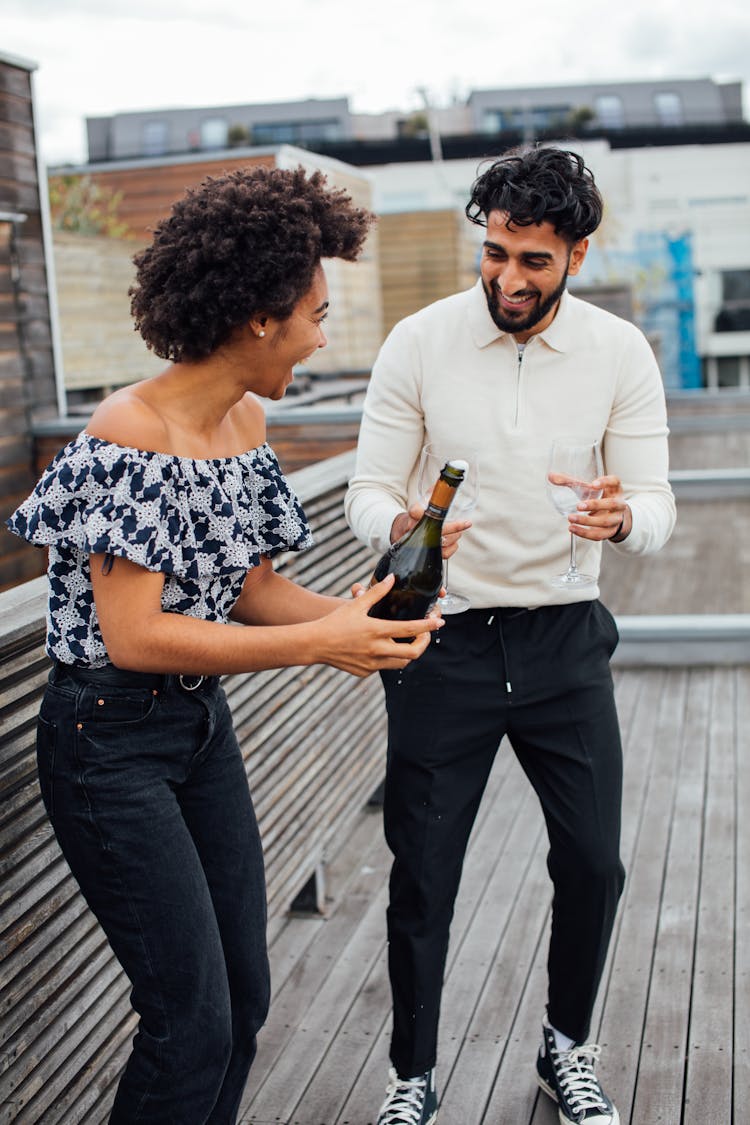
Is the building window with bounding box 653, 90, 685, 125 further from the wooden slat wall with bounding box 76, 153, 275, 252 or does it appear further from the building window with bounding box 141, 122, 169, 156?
the wooden slat wall with bounding box 76, 153, 275, 252

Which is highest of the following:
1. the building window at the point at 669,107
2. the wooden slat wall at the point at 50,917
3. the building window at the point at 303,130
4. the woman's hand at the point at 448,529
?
the building window at the point at 669,107

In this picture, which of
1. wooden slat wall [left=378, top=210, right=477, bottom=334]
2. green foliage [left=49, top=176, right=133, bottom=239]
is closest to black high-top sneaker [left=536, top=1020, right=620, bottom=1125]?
green foliage [left=49, top=176, right=133, bottom=239]

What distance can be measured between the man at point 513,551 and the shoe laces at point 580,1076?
0.02m

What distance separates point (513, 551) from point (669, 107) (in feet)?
154

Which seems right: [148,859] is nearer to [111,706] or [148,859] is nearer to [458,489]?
[111,706]

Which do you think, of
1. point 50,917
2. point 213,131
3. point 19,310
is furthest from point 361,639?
point 213,131

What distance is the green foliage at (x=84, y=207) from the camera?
10.8m

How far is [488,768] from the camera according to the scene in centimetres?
234

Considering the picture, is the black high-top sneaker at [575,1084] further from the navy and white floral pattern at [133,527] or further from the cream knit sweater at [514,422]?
the navy and white floral pattern at [133,527]

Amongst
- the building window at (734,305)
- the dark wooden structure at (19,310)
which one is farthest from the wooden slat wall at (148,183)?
the building window at (734,305)

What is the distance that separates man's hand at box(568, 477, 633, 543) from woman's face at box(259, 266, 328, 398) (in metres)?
0.54

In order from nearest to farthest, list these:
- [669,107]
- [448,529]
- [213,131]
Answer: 1. [448,529]
2. [213,131]
3. [669,107]

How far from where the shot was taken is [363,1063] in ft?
8.79

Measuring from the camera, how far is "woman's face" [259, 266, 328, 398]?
5.69ft
